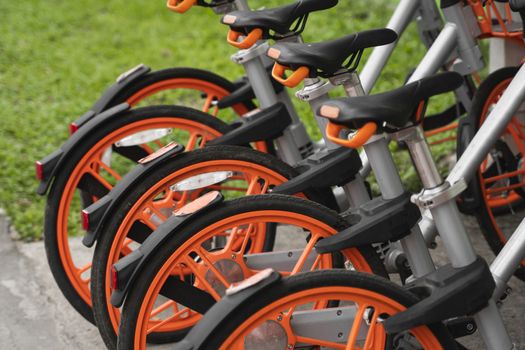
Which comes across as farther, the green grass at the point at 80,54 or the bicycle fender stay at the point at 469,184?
the green grass at the point at 80,54

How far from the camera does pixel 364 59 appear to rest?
6.31 meters

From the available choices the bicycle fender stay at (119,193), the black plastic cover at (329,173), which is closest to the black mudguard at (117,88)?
the bicycle fender stay at (119,193)

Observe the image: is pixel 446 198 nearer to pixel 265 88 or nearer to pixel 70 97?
pixel 265 88

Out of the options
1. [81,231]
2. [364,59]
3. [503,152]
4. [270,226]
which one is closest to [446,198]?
[270,226]

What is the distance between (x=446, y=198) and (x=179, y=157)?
3.30 feet

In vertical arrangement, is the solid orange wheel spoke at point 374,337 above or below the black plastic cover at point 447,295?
below

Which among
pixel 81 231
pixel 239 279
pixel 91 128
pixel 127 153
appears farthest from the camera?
pixel 81 231

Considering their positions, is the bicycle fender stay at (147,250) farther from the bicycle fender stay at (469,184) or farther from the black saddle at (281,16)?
the bicycle fender stay at (469,184)

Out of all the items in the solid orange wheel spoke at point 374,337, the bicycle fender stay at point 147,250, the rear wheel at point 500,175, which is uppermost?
the bicycle fender stay at point 147,250

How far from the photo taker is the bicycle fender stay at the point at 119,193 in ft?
9.85

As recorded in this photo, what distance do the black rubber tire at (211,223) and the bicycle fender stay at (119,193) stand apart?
1.51ft

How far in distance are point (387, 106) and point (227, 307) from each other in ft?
1.99

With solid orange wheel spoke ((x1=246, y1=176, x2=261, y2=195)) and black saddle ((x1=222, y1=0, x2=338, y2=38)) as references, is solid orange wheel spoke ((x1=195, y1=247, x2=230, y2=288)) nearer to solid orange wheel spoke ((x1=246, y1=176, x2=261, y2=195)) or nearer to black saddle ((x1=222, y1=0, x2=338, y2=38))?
solid orange wheel spoke ((x1=246, y1=176, x2=261, y2=195))

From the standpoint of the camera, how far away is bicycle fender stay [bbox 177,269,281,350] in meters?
2.18
